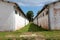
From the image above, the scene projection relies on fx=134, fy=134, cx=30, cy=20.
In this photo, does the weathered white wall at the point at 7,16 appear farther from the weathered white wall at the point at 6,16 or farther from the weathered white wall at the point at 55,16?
the weathered white wall at the point at 55,16

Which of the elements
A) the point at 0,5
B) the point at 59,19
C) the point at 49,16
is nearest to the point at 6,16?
the point at 0,5

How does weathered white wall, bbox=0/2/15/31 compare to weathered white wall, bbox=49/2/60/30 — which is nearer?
weathered white wall, bbox=0/2/15/31

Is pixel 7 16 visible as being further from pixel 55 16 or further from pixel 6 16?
pixel 55 16

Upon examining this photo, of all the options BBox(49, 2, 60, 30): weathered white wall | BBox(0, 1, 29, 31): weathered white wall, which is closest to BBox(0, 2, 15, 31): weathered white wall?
BBox(0, 1, 29, 31): weathered white wall

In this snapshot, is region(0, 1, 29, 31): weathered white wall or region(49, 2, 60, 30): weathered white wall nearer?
region(0, 1, 29, 31): weathered white wall

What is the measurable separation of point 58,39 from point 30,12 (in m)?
70.2

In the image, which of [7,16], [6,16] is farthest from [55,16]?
[6,16]

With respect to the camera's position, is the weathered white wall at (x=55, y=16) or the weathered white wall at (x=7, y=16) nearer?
the weathered white wall at (x=7, y=16)

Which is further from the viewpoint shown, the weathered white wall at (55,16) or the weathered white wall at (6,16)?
the weathered white wall at (55,16)

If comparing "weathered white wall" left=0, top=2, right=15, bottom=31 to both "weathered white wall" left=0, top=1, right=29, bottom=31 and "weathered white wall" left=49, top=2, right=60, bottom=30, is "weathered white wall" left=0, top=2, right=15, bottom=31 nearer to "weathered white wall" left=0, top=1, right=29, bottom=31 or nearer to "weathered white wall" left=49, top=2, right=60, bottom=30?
"weathered white wall" left=0, top=1, right=29, bottom=31

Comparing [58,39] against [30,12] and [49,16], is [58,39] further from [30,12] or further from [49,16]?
[30,12]

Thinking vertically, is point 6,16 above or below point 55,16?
above

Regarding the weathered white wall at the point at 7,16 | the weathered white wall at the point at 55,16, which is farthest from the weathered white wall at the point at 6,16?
the weathered white wall at the point at 55,16

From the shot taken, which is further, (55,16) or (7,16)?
(55,16)
